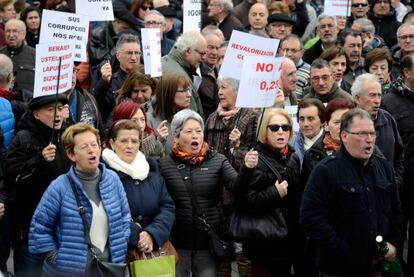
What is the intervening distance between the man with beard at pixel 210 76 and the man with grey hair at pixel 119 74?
0.82 metres

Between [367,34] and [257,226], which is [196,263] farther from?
[367,34]

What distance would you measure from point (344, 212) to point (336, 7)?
7054mm

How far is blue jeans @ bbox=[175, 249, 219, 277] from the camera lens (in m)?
9.98

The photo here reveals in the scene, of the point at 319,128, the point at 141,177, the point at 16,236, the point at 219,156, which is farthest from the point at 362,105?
the point at 16,236

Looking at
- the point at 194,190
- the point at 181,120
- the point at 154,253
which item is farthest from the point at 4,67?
the point at 154,253

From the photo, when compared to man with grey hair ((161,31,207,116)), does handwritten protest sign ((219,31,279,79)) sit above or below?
above

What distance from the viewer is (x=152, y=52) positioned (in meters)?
12.0

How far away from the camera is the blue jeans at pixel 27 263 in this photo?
946cm

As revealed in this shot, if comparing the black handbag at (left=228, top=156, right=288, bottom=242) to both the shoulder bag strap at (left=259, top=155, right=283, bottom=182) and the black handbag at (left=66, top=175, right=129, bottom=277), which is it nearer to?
the shoulder bag strap at (left=259, top=155, right=283, bottom=182)

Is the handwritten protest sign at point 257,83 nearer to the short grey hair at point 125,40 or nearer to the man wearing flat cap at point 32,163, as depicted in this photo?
the man wearing flat cap at point 32,163

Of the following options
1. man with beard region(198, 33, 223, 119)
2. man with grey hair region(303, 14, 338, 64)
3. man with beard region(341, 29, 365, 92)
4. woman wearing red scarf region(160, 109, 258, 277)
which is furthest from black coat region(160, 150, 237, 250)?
man with grey hair region(303, 14, 338, 64)

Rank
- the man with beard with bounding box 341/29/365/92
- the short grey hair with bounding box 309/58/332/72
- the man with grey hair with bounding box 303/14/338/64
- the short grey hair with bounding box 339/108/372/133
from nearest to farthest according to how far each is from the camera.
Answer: the short grey hair with bounding box 339/108/372/133, the short grey hair with bounding box 309/58/332/72, the man with beard with bounding box 341/29/365/92, the man with grey hair with bounding box 303/14/338/64

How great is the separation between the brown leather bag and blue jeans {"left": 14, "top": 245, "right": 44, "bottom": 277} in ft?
2.26

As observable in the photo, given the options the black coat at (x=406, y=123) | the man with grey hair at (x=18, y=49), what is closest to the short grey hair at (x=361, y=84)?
the black coat at (x=406, y=123)
